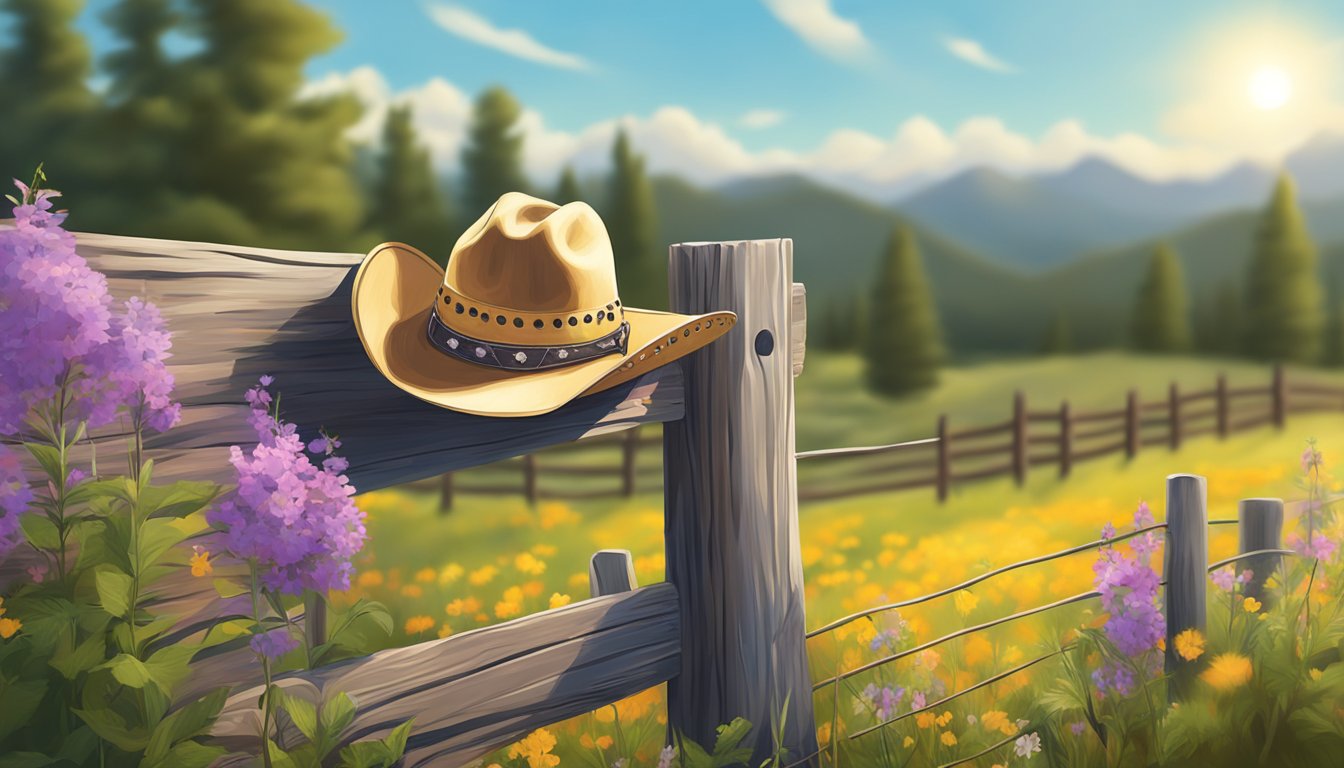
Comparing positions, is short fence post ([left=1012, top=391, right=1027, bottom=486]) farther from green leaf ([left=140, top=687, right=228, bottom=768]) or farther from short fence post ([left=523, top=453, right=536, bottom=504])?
green leaf ([left=140, top=687, right=228, bottom=768])

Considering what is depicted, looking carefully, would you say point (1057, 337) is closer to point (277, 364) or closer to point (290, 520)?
point (277, 364)

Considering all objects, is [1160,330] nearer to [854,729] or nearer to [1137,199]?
[1137,199]

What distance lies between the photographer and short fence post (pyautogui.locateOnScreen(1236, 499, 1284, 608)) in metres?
4.30

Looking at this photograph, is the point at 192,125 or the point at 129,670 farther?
the point at 192,125

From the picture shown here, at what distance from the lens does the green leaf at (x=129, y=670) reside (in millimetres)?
1820

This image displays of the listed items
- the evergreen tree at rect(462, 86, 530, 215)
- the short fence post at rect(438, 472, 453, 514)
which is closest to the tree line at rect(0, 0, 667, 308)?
the short fence post at rect(438, 472, 453, 514)

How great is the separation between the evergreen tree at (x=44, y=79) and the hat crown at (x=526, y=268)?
14.7 metres

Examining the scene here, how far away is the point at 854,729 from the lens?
146 inches

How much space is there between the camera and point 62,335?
6.15 ft

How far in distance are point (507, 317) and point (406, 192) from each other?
17.5m

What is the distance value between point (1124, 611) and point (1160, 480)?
11.4 meters

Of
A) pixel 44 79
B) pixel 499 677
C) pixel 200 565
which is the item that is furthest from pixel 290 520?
pixel 44 79

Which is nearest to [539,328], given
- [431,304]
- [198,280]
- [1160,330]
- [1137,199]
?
[431,304]

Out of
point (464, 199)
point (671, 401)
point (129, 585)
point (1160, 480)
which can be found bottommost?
point (1160, 480)
